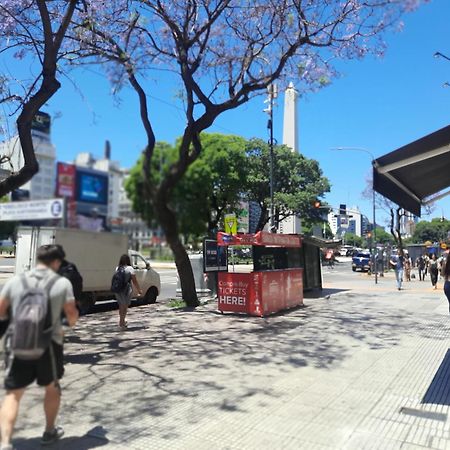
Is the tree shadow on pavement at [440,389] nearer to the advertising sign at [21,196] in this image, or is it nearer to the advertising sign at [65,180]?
the advertising sign at [65,180]

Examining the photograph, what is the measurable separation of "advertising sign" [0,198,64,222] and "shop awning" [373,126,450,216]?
12.7 feet

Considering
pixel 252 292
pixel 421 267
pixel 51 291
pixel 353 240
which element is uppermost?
pixel 353 240

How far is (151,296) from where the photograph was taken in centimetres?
1580

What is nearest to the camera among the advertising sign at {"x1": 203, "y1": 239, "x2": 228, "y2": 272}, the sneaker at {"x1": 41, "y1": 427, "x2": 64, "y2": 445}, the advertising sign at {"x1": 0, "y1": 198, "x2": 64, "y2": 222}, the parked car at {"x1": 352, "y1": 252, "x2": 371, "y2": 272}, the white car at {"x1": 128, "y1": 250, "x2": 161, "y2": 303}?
the advertising sign at {"x1": 0, "y1": 198, "x2": 64, "y2": 222}

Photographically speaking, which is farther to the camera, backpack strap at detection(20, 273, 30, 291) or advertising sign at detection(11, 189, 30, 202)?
advertising sign at detection(11, 189, 30, 202)

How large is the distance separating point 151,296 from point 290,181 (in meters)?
32.3

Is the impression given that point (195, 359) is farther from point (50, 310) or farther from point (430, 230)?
point (430, 230)

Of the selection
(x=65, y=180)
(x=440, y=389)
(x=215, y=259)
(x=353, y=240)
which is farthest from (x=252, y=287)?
(x=353, y=240)

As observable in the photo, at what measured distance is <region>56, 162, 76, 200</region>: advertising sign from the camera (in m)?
3.66

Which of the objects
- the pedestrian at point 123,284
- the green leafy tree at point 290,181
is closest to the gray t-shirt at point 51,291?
the pedestrian at point 123,284

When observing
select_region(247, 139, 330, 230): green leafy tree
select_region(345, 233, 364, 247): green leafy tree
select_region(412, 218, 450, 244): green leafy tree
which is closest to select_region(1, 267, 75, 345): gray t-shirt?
select_region(247, 139, 330, 230): green leafy tree

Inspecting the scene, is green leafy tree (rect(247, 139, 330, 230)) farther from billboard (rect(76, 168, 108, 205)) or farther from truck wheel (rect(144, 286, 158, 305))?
billboard (rect(76, 168, 108, 205))

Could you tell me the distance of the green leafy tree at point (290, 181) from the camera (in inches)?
1636

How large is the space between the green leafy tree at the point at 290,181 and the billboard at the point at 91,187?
119 ft
